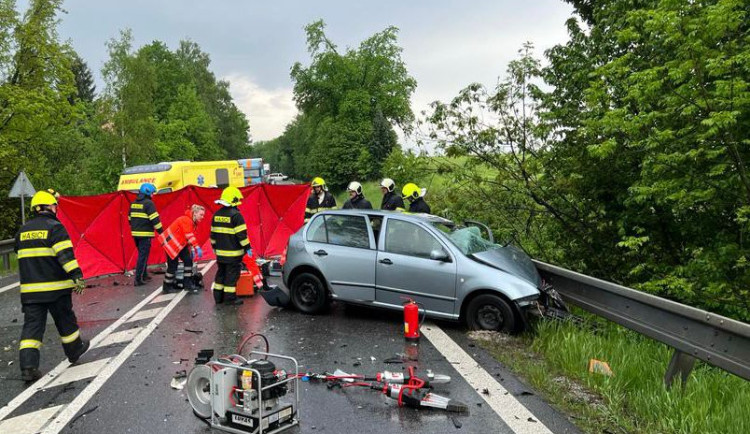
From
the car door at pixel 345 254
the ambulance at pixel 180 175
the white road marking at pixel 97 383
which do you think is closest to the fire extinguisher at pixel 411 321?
the car door at pixel 345 254

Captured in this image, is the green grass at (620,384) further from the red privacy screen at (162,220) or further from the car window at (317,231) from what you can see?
the red privacy screen at (162,220)

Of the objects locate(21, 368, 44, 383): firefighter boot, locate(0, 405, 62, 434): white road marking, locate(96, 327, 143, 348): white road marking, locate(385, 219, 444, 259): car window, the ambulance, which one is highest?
the ambulance

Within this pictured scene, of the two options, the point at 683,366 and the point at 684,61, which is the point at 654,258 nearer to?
the point at 684,61

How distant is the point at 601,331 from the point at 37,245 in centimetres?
643

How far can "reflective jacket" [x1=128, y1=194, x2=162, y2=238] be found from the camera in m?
10.3

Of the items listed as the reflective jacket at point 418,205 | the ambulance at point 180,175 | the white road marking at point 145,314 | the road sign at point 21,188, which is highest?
the ambulance at point 180,175

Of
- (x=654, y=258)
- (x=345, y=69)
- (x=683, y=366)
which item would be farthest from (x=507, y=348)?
(x=345, y=69)

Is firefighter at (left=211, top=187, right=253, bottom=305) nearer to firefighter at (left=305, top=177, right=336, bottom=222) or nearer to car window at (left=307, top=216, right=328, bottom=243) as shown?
car window at (left=307, top=216, right=328, bottom=243)

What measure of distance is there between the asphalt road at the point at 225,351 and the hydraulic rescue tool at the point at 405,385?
2.6 inches

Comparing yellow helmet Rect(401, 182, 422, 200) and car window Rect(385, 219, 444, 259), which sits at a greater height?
yellow helmet Rect(401, 182, 422, 200)

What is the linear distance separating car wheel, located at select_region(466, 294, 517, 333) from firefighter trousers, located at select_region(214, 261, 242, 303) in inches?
152

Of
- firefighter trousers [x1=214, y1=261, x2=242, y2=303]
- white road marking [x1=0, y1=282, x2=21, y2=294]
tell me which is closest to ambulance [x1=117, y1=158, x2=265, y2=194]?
white road marking [x1=0, y1=282, x2=21, y2=294]

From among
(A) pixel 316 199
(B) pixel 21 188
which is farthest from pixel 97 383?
(B) pixel 21 188

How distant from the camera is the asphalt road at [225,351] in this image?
415 centimetres
